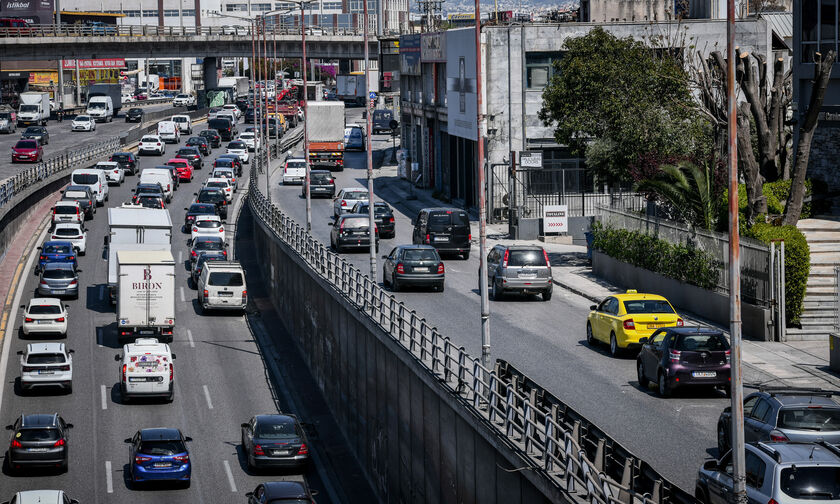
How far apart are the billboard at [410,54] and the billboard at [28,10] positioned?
97203mm

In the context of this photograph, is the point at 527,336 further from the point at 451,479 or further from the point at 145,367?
the point at 145,367

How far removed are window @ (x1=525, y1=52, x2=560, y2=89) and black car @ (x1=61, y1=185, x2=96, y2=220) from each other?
27.0 metres

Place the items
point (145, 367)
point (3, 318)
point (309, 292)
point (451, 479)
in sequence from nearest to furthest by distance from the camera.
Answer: point (451, 479), point (145, 367), point (309, 292), point (3, 318)

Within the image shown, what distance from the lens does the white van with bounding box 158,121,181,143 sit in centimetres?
10944

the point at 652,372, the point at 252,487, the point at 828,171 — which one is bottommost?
the point at 252,487

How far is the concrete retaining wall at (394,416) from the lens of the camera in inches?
896

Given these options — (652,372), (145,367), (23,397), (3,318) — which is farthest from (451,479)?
(3,318)

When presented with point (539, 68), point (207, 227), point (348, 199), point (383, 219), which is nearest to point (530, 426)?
point (383, 219)

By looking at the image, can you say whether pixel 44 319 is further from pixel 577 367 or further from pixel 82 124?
pixel 82 124

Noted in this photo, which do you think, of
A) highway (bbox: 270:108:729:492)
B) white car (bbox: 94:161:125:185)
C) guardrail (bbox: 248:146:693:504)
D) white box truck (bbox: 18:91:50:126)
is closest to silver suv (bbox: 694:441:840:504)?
guardrail (bbox: 248:146:693:504)

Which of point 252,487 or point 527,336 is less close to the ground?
point 527,336

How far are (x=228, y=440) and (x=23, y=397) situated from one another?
8.76m

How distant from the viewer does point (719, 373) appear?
26.4 m

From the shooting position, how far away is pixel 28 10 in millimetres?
173625
